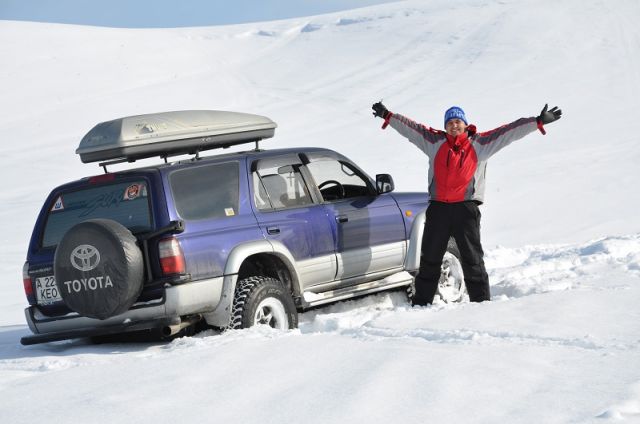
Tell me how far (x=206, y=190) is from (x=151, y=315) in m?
0.95

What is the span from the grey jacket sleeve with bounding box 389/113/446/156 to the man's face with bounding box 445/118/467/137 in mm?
139

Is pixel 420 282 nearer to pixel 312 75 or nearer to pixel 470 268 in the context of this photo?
pixel 470 268

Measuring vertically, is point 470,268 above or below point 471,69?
below

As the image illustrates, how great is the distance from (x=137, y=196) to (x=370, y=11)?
4199 cm

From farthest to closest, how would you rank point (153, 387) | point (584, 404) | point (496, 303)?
point (496, 303) → point (153, 387) → point (584, 404)

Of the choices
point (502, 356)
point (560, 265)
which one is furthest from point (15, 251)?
point (502, 356)

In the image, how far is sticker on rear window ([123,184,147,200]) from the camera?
22.2 ft

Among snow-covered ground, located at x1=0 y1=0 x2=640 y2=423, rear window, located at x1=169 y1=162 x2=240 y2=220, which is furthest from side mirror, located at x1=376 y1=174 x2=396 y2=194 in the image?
rear window, located at x1=169 y1=162 x2=240 y2=220

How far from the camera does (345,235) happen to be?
7.81m

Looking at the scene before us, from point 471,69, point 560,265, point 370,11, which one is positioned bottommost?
point 560,265

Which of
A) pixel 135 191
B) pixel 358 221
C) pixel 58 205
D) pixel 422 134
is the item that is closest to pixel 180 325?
pixel 135 191


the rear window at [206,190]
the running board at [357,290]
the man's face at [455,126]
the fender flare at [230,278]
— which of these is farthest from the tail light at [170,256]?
the man's face at [455,126]

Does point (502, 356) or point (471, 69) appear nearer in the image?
point (502, 356)

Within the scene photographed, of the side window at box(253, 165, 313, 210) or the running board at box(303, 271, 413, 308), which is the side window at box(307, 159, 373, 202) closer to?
the side window at box(253, 165, 313, 210)
